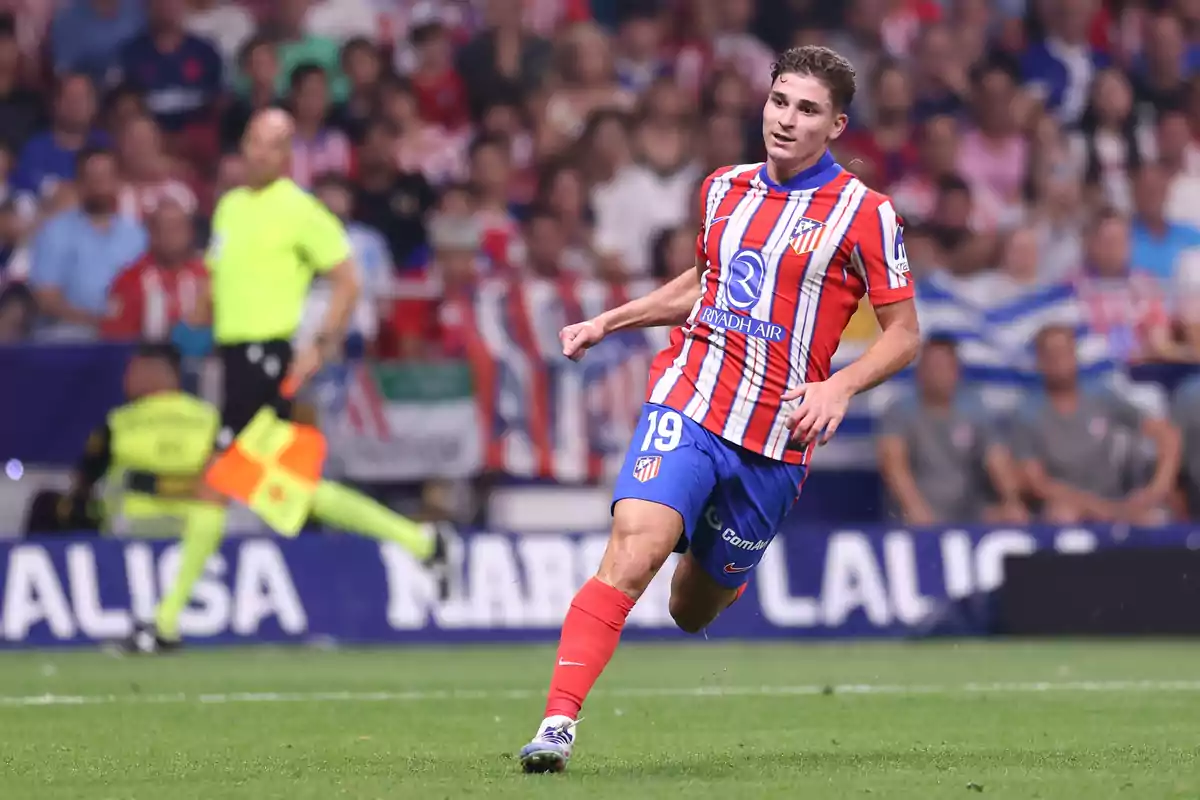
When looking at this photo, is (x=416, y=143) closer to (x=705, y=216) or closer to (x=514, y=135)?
(x=514, y=135)

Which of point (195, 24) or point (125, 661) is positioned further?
point (195, 24)

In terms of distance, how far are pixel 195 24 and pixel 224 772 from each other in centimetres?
1091

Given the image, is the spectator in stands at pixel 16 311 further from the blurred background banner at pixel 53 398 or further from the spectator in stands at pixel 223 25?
the spectator in stands at pixel 223 25

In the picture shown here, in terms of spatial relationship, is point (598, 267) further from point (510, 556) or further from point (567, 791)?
point (567, 791)

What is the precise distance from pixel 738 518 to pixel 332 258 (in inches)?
196

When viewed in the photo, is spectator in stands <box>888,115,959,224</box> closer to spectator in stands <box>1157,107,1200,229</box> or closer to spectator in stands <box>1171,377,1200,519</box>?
spectator in stands <box>1157,107,1200,229</box>

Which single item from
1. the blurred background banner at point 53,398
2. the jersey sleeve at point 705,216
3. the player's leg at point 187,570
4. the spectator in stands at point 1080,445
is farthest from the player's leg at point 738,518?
the spectator in stands at point 1080,445

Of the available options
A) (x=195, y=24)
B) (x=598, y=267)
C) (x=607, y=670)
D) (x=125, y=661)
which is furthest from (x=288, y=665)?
(x=195, y=24)

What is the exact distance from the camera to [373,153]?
14.4 meters

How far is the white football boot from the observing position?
557 cm

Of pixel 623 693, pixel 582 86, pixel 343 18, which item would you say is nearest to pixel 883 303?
pixel 623 693

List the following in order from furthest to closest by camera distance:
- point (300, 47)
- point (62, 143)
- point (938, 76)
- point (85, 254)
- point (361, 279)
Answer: point (938, 76) < point (300, 47) < point (62, 143) < point (361, 279) < point (85, 254)

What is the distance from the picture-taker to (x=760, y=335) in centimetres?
617

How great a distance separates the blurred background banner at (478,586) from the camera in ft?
37.9
